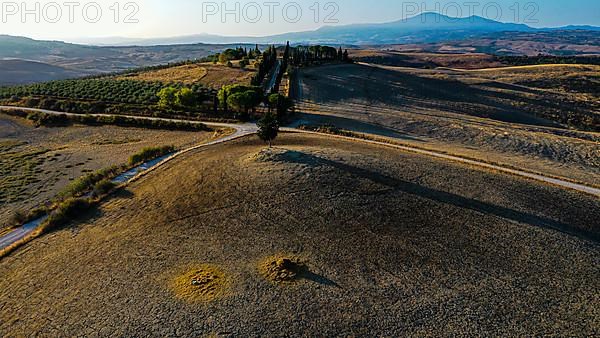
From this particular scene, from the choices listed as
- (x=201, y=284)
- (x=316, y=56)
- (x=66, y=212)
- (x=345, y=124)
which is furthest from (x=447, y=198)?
(x=316, y=56)

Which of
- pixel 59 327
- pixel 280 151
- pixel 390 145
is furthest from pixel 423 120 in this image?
pixel 59 327

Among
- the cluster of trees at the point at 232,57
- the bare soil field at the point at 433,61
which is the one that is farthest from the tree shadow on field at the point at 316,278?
the bare soil field at the point at 433,61

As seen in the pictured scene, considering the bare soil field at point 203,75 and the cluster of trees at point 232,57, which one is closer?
the bare soil field at point 203,75

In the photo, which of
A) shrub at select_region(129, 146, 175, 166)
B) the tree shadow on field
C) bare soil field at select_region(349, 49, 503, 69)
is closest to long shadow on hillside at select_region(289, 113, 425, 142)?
shrub at select_region(129, 146, 175, 166)

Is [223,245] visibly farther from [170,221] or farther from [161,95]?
[161,95]

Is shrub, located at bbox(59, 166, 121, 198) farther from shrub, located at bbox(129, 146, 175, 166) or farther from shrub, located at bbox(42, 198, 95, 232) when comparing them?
shrub, located at bbox(42, 198, 95, 232)

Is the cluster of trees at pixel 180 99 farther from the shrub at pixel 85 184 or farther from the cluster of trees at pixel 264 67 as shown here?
the shrub at pixel 85 184
